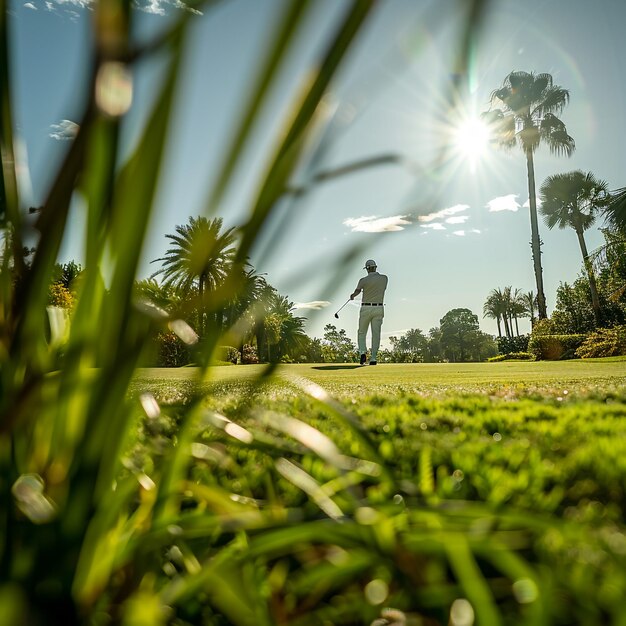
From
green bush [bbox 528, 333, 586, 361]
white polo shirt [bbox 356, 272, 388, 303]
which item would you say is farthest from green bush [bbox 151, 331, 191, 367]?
green bush [bbox 528, 333, 586, 361]

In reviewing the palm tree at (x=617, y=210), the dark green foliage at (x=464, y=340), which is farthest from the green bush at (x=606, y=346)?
the dark green foliage at (x=464, y=340)

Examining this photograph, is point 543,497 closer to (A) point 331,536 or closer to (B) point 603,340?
(A) point 331,536

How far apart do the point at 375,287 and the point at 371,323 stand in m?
1.59

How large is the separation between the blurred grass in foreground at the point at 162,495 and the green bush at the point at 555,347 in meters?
26.7

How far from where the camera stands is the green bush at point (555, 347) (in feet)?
82.6

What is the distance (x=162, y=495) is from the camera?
31.0 inches

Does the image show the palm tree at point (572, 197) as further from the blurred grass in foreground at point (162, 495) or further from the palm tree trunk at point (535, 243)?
the blurred grass in foreground at point (162, 495)

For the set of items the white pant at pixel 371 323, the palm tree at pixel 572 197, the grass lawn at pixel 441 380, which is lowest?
the grass lawn at pixel 441 380

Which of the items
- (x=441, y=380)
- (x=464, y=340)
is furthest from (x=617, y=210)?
(x=464, y=340)

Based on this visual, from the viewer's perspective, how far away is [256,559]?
832 mm

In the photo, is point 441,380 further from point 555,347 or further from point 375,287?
point 555,347

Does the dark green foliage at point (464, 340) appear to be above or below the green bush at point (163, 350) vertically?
above

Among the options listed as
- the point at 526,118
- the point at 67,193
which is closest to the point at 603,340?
the point at 526,118

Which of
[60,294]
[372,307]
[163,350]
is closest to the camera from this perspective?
[60,294]
